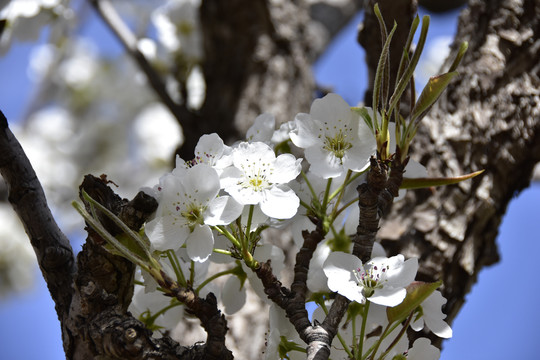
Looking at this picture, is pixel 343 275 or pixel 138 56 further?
pixel 138 56

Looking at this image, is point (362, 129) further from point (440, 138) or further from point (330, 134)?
point (440, 138)

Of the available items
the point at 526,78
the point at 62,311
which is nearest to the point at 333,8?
the point at 526,78

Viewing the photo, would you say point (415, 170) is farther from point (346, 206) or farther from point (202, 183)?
point (202, 183)

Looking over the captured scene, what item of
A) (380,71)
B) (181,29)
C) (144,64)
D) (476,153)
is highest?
(181,29)

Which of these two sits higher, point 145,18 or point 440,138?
point 145,18

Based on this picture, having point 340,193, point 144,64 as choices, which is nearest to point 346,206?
point 340,193

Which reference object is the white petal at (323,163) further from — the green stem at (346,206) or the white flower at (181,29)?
the white flower at (181,29)
